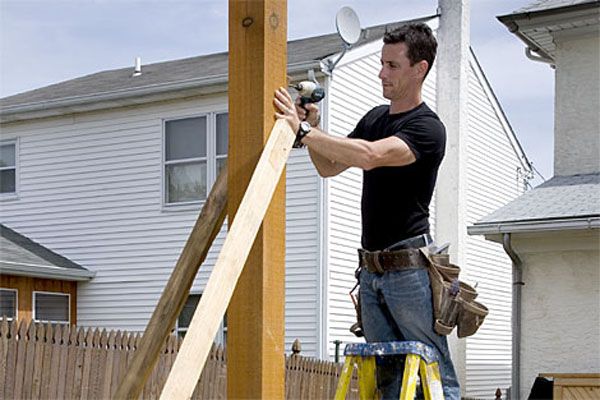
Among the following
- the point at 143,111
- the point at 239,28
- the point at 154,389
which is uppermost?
the point at 143,111

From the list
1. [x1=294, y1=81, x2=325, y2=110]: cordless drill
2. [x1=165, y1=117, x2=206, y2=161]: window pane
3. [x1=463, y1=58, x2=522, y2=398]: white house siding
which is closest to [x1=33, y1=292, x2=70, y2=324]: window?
[x1=165, y1=117, x2=206, y2=161]: window pane

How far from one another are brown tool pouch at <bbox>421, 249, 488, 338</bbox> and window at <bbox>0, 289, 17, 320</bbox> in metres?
12.6

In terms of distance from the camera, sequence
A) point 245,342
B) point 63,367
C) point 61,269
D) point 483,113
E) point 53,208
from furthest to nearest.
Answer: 1. point 483,113
2. point 53,208
3. point 61,269
4. point 63,367
5. point 245,342

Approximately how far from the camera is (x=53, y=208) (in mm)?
16953

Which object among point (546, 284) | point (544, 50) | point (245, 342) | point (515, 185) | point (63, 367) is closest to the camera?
point (245, 342)

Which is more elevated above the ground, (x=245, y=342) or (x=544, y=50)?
(x=544, y=50)

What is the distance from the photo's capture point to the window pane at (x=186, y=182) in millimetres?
15431

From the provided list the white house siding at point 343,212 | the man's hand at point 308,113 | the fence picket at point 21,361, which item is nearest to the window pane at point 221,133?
the white house siding at point 343,212

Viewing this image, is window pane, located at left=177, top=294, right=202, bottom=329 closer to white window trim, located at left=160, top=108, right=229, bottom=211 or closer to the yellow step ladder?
white window trim, located at left=160, top=108, right=229, bottom=211

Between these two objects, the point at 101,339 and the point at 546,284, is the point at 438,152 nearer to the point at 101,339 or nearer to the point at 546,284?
the point at 101,339

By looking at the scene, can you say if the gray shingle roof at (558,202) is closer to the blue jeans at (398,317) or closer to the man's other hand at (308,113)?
the blue jeans at (398,317)

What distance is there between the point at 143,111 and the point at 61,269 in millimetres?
2874

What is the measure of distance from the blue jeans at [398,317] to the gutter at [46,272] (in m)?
11.8

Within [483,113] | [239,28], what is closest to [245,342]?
[239,28]
